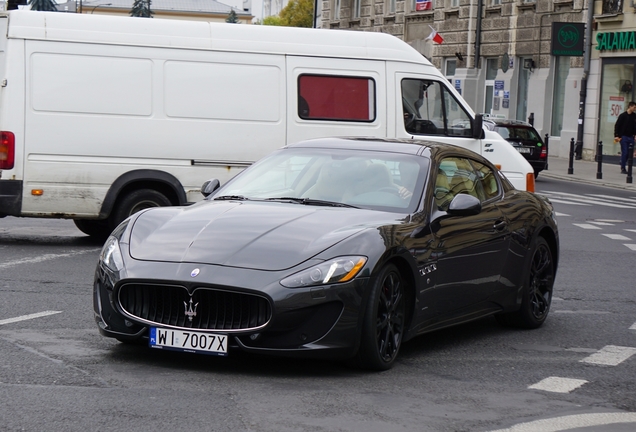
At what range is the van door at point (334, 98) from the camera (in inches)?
530

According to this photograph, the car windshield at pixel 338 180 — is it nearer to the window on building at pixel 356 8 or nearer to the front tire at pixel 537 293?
the front tire at pixel 537 293

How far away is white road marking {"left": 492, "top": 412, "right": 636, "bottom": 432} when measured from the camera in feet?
18.3

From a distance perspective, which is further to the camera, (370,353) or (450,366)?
(450,366)

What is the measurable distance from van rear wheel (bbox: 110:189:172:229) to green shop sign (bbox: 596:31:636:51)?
83.6 feet

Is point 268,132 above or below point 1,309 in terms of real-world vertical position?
above

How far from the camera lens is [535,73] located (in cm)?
4116

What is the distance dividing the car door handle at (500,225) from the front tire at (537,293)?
1.85 feet

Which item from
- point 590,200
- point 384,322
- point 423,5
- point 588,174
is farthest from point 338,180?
point 423,5

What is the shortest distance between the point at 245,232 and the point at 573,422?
6.96ft

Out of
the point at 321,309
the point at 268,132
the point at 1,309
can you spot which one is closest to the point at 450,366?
the point at 321,309

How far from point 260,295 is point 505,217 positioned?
2.70 m

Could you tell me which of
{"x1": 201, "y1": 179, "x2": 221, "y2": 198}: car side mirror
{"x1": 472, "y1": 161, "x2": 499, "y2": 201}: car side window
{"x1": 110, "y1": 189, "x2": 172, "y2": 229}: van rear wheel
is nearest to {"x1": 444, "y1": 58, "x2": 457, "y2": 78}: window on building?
{"x1": 110, "y1": 189, "x2": 172, "y2": 229}: van rear wheel

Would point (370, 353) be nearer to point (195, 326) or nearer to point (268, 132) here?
point (195, 326)

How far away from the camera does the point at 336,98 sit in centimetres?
1372
